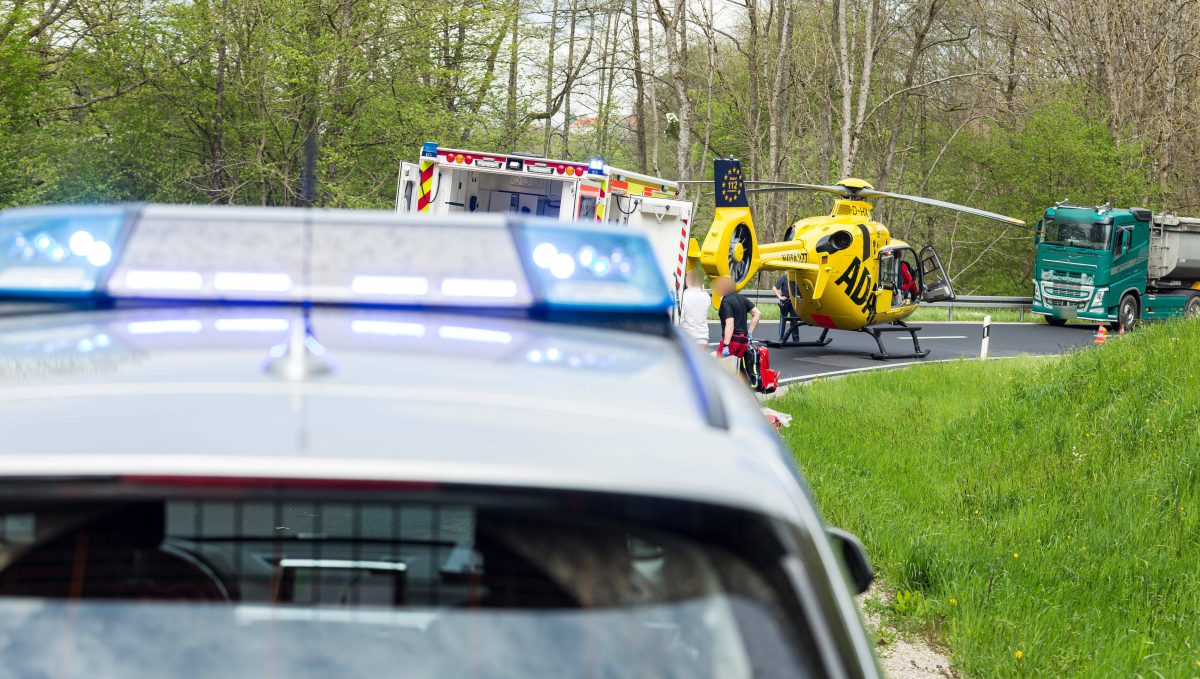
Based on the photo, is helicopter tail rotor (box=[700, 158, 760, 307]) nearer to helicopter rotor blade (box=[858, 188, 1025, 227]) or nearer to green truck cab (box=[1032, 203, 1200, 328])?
helicopter rotor blade (box=[858, 188, 1025, 227])

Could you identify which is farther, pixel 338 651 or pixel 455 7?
pixel 455 7

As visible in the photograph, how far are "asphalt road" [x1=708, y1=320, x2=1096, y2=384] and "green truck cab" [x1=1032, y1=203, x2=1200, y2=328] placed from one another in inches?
34.6

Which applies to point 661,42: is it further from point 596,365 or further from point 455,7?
point 596,365

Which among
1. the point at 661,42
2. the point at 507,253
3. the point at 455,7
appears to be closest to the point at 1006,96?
the point at 661,42

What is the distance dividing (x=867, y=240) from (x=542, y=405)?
21323 millimetres

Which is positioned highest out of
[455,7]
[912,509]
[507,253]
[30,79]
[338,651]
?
[455,7]

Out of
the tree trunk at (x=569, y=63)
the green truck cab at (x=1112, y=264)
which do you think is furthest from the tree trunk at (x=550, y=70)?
the green truck cab at (x=1112, y=264)

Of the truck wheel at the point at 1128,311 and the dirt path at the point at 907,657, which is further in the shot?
the truck wheel at the point at 1128,311

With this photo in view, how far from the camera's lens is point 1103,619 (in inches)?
245

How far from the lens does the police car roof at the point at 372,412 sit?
132 centimetres

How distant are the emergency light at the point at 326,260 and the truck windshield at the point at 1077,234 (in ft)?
119

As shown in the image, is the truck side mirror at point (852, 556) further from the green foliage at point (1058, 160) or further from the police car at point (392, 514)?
the green foliage at point (1058, 160)

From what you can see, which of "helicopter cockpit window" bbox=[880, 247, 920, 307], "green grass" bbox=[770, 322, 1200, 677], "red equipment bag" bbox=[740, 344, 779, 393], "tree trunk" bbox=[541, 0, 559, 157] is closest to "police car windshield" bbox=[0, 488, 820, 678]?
"green grass" bbox=[770, 322, 1200, 677]

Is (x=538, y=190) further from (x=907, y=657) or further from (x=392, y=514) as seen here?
(x=392, y=514)
